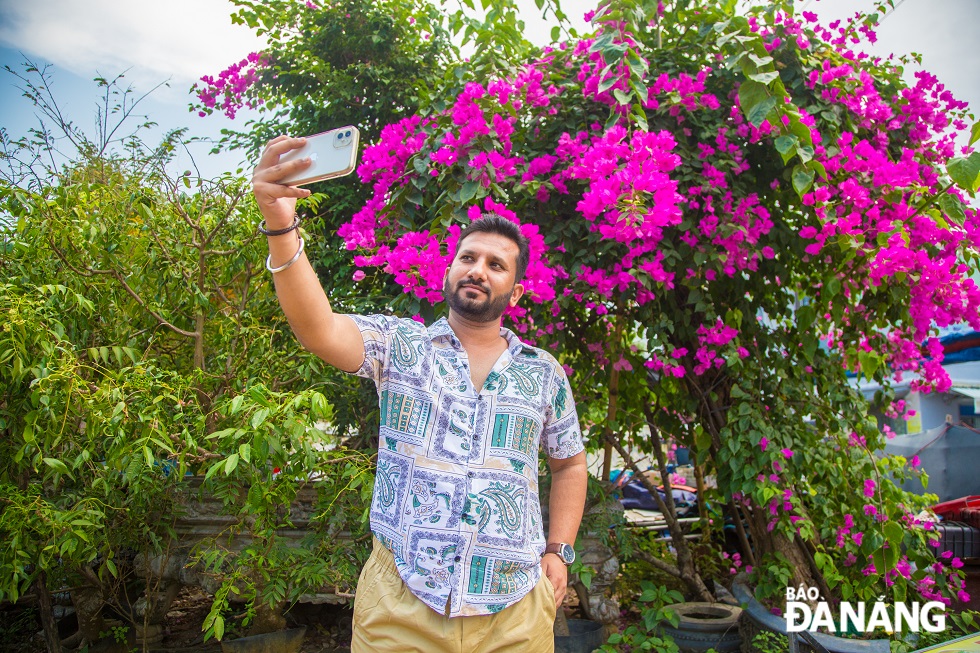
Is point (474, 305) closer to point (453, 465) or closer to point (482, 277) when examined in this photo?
point (482, 277)

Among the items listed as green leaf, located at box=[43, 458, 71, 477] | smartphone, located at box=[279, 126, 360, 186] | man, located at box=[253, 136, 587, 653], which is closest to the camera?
smartphone, located at box=[279, 126, 360, 186]

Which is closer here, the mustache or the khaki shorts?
the khaki shorts

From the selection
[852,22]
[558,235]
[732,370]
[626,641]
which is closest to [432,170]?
[558,235]

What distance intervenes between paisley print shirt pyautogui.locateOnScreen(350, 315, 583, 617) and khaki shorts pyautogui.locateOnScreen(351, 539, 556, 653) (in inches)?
1.2

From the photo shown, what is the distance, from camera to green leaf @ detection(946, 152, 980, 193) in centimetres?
142

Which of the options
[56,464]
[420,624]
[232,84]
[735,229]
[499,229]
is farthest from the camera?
[232,84]

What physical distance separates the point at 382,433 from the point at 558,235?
1.36 meters

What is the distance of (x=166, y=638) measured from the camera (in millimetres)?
3279

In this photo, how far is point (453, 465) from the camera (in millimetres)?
1387

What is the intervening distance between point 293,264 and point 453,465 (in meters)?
0.50

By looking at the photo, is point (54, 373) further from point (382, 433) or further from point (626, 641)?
point (626, 641)

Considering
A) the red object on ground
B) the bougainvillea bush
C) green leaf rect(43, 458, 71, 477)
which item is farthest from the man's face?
the red object on ground

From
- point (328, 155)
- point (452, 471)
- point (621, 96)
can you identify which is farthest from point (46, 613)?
point (621, 96)

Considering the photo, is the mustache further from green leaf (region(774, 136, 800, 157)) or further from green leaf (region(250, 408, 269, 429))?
green leaf (region(774, 136, 800, 157))
